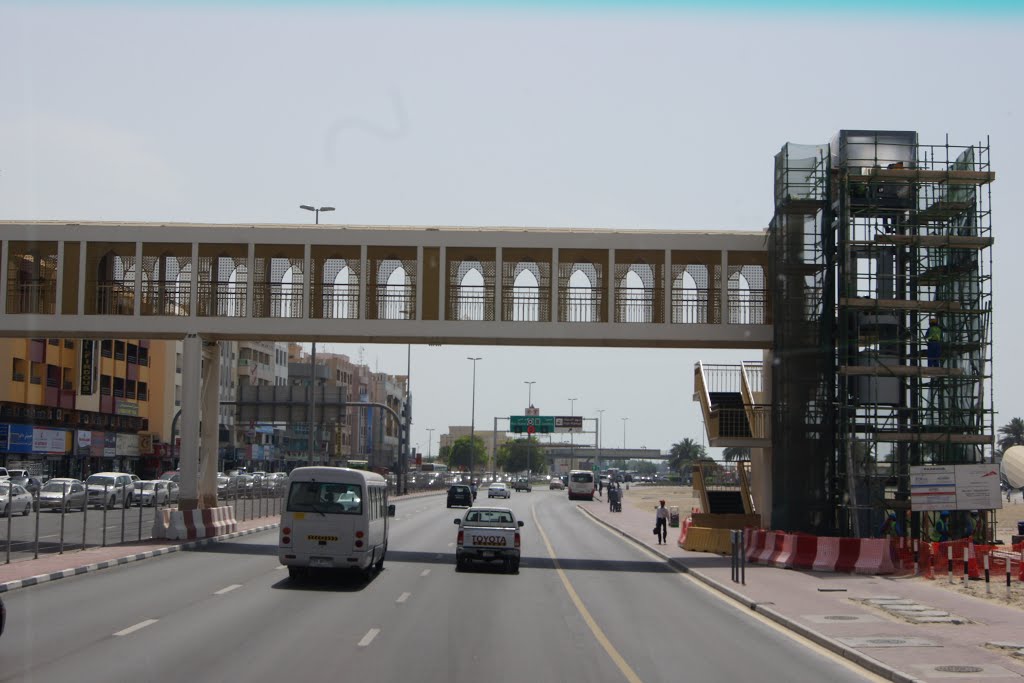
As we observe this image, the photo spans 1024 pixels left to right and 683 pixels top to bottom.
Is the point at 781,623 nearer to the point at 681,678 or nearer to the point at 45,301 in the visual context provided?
the point at 681,678

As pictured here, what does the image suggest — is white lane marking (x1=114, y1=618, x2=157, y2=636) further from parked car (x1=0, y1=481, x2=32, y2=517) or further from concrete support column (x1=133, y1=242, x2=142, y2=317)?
parked car (x1=0, y1=481, x2=32, y2=517)

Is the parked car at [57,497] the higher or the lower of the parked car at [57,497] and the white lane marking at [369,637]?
the lower

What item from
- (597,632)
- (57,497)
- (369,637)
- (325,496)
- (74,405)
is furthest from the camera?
(74,405)

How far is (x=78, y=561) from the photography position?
24562 millimetres

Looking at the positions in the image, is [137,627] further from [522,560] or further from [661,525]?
[661,525]

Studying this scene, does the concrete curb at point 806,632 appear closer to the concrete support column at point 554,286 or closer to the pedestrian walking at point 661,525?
the pedestrian walking at point 661,525

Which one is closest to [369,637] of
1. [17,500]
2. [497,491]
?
[17,500]

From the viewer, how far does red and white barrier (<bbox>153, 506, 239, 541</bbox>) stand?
31.9 meters

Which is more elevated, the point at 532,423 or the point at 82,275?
the point at 82,275

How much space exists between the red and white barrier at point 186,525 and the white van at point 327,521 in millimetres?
10922

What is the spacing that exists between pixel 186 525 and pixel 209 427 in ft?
11.6

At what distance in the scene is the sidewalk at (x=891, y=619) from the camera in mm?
13445

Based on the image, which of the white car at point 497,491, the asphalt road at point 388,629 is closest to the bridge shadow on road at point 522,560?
the asphalt road at point 388,629

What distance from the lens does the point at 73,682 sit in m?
10.9
